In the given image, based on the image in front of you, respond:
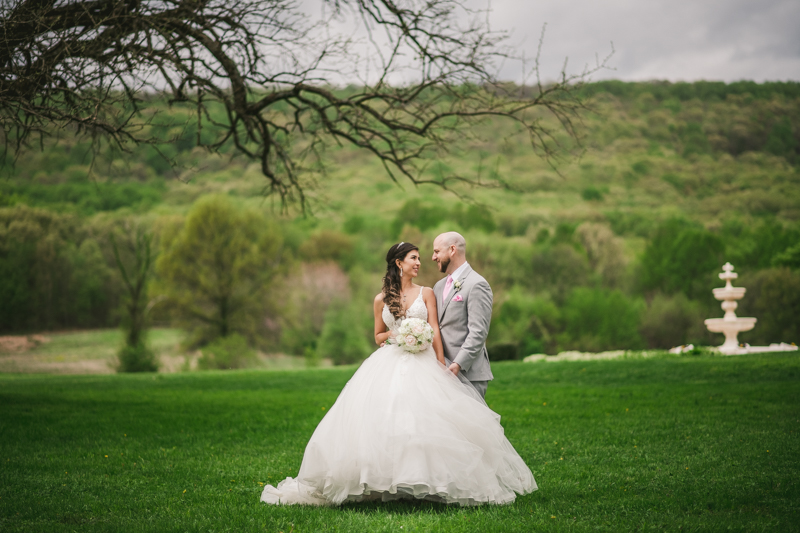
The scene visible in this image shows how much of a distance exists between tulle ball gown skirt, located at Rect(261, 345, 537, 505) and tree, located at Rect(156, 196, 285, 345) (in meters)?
35.2

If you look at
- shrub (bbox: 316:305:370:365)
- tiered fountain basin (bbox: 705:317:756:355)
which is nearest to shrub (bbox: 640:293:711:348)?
shrub (bbox: 316:305:370:365)

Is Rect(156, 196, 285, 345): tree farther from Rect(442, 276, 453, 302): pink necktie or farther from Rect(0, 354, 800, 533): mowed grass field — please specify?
Rect(442, 276, 453, 302): pink necktie

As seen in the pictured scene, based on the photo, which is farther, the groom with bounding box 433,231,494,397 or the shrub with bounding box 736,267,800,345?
the shrub with bounding box 736,267,800,345

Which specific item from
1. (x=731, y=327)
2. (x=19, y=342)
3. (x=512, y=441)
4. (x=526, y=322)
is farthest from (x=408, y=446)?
(x=19, y=342)

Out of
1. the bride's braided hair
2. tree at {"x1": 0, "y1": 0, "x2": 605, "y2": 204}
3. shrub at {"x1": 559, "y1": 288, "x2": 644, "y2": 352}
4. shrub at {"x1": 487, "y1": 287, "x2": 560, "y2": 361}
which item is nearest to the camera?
the bride's braided hair

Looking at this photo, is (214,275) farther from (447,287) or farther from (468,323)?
(468,323)

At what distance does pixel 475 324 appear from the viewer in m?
5.32

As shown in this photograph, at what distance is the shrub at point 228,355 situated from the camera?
113 ft

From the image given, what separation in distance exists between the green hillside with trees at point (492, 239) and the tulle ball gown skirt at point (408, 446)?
59.4ft

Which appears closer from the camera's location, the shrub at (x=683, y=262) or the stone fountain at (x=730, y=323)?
the stone fountain at (x=730, y=323)

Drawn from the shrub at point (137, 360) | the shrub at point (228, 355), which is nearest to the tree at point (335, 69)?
the shrub at point (137, 360)

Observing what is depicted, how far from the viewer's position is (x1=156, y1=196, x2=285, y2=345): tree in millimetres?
39219

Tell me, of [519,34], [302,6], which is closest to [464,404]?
[519,34]

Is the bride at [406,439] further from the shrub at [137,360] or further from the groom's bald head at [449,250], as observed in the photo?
the shrub at [137,360]
